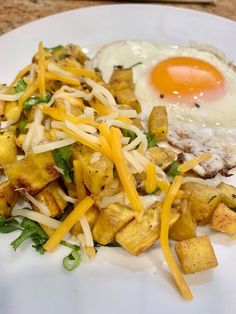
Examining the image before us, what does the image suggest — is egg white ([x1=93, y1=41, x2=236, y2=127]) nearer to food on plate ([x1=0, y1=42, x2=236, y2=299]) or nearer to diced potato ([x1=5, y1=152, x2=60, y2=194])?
food on plate ([x1=0, y1=42, x2=236, y2=299])

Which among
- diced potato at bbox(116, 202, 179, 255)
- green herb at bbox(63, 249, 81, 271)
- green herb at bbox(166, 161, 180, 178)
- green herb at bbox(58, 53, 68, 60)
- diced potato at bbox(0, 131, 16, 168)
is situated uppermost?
green herb at bbox(58, 53, 68, 60)

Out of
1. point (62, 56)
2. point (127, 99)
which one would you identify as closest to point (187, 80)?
point (127, 99)

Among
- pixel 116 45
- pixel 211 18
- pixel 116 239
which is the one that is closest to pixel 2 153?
pixel 116 239

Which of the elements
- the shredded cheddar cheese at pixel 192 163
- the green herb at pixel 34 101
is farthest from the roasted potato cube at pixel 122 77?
the shredded cheddar cheese at pixel 192 163

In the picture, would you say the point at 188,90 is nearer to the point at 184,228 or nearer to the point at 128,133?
the point at 128,133

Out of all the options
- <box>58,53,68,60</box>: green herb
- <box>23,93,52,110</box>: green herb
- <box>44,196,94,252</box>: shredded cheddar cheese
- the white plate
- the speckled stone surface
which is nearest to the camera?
the white plate

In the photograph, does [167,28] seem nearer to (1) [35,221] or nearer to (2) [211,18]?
(2) [211,18]

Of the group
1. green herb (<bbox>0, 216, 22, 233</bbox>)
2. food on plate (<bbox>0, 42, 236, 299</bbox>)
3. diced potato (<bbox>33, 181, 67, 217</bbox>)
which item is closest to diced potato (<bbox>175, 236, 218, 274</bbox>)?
food on plate (<bbox>0, 42, 236, 299</bbox>)
